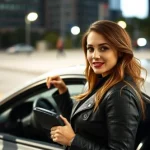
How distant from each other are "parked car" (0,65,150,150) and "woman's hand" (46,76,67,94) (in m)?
0.05

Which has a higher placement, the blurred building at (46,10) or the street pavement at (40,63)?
the blurred building at (46,10)

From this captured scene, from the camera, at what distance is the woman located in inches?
59.4

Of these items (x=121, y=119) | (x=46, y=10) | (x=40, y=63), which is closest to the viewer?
(x=121, y=119)

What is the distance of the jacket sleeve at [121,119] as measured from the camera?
58.9 inches

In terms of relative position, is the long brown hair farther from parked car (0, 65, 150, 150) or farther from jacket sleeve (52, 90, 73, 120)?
jacket sleeve (52, 90, 73, 120)

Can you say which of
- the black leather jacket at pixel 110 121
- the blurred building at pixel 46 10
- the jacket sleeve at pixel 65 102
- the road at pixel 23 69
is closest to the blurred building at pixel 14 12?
the blurred building at pixel 46 10

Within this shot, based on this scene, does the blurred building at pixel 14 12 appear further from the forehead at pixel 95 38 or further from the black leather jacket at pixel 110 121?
the black leather jacket at pixel 110 121

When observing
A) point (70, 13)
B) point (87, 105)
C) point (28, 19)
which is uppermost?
point (70, 13)

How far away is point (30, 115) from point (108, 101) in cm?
161

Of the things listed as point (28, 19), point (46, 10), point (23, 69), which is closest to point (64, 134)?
point (23, 69)

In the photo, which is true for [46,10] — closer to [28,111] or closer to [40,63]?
[40,63]

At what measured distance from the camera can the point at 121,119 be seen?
1.50 meters

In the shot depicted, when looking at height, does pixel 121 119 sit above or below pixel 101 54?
below

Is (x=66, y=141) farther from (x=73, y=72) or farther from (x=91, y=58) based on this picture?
(x=73, y=72)
